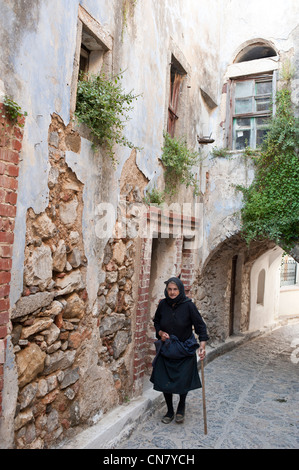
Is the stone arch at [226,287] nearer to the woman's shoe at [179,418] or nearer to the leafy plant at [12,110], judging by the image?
the woman's shoe at [179,418]

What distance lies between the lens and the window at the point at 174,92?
6062mm

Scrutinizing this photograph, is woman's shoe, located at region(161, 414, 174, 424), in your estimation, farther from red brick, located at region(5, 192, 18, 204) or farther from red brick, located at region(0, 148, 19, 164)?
red brick, located at region(0, 148, 19, 164)

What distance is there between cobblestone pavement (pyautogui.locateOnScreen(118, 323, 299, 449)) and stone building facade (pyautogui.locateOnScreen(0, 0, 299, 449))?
23.7 inches

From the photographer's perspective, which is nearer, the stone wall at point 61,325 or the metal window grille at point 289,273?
the stone wall at point 61,325

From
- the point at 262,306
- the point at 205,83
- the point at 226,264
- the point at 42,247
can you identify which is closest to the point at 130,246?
the point at 42,247

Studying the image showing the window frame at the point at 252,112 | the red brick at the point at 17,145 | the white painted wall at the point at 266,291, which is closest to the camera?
the red brick at the point at 17,145

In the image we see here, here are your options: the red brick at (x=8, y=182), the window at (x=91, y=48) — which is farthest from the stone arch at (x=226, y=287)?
the red brick at (x=8, y=182)

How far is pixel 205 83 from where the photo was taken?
716 cm

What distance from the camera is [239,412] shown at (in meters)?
5.11

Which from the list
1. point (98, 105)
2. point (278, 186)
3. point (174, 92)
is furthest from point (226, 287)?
point (98, 105)

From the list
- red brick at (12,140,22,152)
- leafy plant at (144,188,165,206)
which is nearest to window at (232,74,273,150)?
leafy plant at (144,188,165,206)

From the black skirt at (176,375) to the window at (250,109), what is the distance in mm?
4486

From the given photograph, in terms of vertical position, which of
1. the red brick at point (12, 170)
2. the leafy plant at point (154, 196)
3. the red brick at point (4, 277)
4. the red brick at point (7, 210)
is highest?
the leafy plant at point (154, 196)

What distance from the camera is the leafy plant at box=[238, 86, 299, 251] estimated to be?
642 cm
